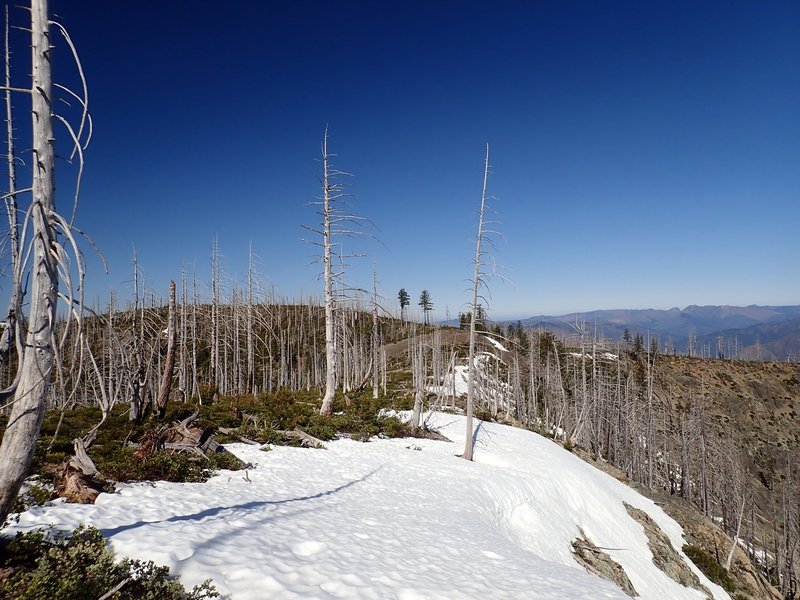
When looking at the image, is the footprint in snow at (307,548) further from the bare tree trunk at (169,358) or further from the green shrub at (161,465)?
the bare tree trunk at (169,358)

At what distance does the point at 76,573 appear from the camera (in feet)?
15.1

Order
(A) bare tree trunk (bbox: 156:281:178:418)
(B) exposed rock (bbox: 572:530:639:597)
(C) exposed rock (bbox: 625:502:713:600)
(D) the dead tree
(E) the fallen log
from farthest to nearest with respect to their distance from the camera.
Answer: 1. (C) exposed rock (bbox: 625:502:713:600)
2. (A) bare tree trunk (bbox: 156:281:178:418)
3. (E) the fallen log
4. (B) exposed rock (bbox: 572:530:639:597)
5. (D) the dead tree

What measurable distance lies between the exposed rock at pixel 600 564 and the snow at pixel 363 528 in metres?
0.58

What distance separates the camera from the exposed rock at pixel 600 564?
43.1 feet

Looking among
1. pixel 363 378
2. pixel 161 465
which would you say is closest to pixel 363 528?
pixel 161 465

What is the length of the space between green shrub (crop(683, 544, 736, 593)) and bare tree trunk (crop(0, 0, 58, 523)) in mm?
29473

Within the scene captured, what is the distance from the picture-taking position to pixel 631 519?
20.6 meters

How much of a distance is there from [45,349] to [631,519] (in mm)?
25600

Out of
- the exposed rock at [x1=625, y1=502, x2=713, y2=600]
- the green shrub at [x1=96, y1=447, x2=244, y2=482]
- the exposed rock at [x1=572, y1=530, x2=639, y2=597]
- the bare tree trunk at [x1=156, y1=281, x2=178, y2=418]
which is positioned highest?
the bare tree trunk at [x1=156, y1=281, x2=178, y2=418]

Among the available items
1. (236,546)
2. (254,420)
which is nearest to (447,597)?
(236,546)

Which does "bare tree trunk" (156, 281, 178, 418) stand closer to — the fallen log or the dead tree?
the fallen log

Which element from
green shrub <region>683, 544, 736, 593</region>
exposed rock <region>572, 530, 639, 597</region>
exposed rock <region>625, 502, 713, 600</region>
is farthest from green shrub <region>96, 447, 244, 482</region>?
green shrub <region>683, 544, 736, 593</region>

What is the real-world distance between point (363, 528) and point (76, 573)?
5.14 meters

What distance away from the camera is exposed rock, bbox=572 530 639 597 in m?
13.1
